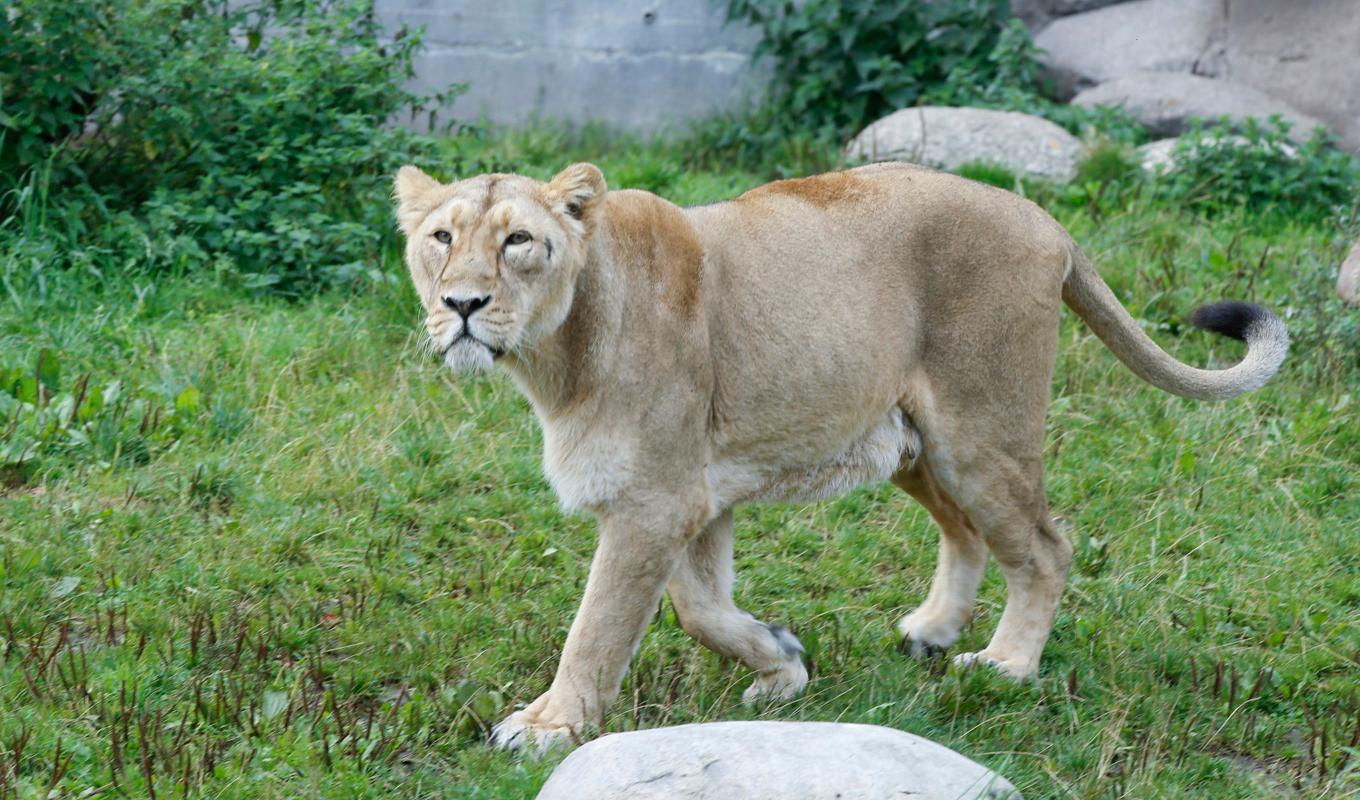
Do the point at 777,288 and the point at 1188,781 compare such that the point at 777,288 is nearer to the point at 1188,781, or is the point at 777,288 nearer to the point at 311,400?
the point at 1188,781

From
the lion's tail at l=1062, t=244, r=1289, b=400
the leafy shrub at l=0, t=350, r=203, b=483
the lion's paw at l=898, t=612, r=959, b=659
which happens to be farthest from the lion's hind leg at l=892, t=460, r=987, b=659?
the leafy shrub at l=0, t=350, r=203, b=483

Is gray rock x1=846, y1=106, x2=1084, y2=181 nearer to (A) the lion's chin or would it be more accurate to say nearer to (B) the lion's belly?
(B) the lion's belly

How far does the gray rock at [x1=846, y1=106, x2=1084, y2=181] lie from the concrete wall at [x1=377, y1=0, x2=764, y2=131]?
158 cm

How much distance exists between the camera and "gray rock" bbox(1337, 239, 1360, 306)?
21.8 feet

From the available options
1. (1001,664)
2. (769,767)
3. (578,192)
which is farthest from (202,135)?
(769,767)

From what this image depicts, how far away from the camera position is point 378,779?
372cm

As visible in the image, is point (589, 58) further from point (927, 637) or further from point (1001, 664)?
point (1001, 664)

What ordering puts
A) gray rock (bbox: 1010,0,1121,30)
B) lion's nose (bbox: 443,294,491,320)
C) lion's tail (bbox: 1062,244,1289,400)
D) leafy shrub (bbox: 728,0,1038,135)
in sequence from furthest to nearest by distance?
gray rock (bbox: 1010,0,1121,30)
leafy shrub (bbox: 728,0,1038,135)
lion's tail (bbox: 1062,244,1289,400)
lion's nose (bbox: 443,294,491,320)

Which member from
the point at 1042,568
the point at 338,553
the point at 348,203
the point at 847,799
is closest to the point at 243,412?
the point at 338,553

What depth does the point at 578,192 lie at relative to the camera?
12.8ft

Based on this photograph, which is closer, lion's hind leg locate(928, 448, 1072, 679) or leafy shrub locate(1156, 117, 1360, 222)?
lion's hind leg locate(928, 448, 1072, 679)

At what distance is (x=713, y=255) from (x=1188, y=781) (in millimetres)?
1883

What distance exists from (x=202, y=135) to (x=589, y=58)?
3551 mm

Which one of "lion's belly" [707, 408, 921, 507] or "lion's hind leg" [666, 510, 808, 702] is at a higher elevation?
"lion's belly" [707, 408, 921, 507]
